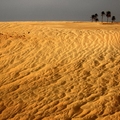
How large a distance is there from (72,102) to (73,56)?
2877 millimetres

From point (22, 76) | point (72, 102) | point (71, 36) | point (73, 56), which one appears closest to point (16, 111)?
point (72, 102)

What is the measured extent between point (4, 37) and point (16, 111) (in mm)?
5222

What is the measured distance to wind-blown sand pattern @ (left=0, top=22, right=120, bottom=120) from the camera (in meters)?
4.72

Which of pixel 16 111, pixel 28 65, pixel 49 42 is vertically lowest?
pixel 16 111

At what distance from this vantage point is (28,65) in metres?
7.02

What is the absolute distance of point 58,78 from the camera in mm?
6141

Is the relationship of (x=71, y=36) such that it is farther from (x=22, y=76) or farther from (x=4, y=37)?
(x=22, y=76)

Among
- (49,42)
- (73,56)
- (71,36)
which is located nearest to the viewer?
(73,56)

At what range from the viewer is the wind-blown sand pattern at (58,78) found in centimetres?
472

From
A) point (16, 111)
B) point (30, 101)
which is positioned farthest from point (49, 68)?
point (16, 111)

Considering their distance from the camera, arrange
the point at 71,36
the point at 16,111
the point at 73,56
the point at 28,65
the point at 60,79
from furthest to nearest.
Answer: the point at 71,36, the point at 73,56, the point at 28,65, the point at 60,79, the point at 16,111

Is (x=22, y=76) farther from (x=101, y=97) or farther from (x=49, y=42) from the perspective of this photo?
(x=49, y=42)

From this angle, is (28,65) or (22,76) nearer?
(22,76)

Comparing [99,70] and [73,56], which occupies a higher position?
[73,56]
